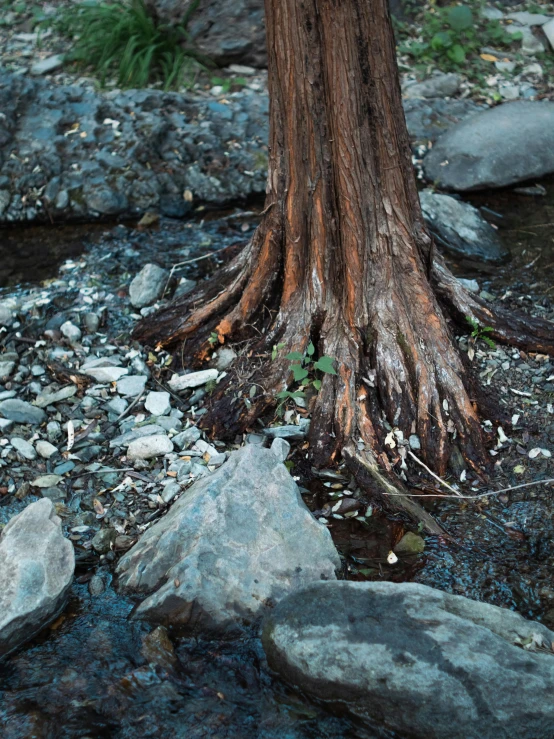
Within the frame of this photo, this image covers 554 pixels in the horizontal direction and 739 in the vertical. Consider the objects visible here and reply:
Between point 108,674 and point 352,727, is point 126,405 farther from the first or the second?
point 352,727

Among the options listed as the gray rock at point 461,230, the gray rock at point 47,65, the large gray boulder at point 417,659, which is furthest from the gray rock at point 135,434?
the gray rock at point 47,65

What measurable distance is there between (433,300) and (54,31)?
608 cm

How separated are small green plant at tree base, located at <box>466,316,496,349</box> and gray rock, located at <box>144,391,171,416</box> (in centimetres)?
160

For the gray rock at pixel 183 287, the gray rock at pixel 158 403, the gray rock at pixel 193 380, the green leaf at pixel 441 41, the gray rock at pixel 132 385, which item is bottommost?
the gray rock at pixel 158 403

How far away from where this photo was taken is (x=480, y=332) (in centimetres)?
390

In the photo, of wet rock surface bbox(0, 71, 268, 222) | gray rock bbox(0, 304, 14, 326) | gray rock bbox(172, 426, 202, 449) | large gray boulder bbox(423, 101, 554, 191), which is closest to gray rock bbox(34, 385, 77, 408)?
gray rock bbox(172, 426, 202, 449)

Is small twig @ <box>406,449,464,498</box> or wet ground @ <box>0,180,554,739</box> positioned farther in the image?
small twig @ <box>406,449,464,498</box>

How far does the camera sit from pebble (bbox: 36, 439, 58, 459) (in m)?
3.57

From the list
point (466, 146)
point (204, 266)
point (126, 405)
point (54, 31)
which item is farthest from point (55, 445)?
point (54, 31)

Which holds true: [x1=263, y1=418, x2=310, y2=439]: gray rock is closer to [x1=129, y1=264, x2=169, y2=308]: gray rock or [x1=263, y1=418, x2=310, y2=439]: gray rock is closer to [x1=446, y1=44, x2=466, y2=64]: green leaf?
[x1=129, y1=264, x2=169, y2=308]: gray rock

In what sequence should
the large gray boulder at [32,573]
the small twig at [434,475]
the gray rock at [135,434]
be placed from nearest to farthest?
1. the large gray boulder at [32,573]
2. the small twig at [434,475]
3. the gray rock at [135,434]

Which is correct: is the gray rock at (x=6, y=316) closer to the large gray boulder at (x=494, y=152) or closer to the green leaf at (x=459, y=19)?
the large gray boulder at (x=494, y=152)

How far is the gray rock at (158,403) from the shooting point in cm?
376

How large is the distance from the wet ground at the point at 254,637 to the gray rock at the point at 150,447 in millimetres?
569
